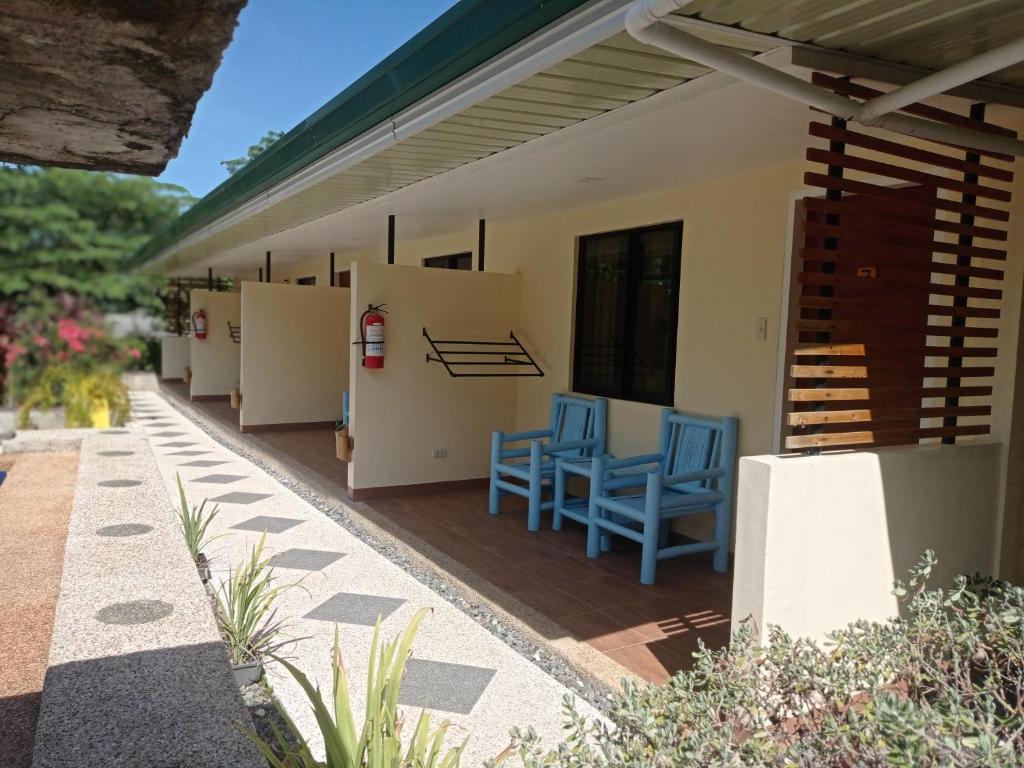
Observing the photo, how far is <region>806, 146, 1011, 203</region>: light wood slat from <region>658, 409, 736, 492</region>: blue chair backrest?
204cm

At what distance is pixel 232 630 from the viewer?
2.93 metres

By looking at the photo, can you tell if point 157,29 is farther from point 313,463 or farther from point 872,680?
point 313,463

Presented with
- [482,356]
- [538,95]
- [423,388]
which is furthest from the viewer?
[482,356]

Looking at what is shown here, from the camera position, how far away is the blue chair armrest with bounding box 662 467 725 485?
4230 millimetres

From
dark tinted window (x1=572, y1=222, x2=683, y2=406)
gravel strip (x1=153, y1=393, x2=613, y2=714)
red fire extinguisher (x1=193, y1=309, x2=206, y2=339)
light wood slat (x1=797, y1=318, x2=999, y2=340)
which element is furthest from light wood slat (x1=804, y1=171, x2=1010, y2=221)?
red fire extinguisher (x1=193, y1=309, x2=206, y2=339)

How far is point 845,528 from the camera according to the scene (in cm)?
266

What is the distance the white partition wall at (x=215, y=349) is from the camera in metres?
12.2

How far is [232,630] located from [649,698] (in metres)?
1.87

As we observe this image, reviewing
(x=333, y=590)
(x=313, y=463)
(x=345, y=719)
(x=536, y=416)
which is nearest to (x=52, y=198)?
(x=313, y=463)

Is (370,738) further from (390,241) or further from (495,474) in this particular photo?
(390,241)

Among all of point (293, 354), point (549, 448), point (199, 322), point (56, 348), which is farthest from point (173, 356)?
point (549, 448)

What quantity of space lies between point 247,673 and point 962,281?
3203mm

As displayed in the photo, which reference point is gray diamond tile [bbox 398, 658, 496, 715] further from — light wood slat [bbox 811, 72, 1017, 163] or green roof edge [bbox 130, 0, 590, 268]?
light wood slat [bbox 811, 72, 1017, 163]

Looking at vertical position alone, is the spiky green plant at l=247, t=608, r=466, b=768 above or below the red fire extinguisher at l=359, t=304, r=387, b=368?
below
